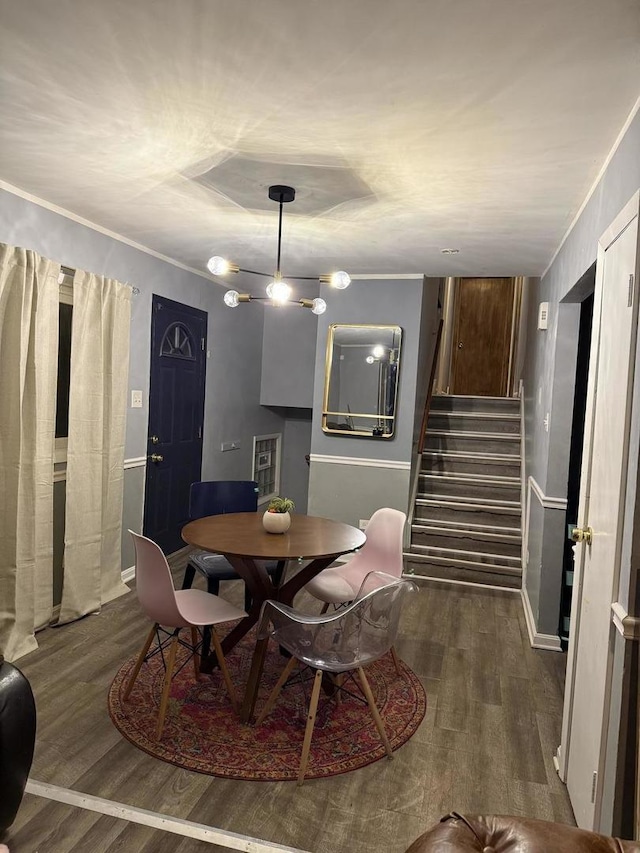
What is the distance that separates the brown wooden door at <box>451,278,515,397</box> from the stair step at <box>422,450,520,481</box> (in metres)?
2.67

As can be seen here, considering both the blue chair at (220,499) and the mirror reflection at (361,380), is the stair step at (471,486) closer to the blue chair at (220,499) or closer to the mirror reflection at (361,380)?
the mirror reflection at (361,380)

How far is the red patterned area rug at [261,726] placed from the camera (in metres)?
2.37

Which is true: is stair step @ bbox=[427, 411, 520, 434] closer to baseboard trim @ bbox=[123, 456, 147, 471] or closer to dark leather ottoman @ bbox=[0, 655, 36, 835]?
baseboard trim @ bbox=[123, 456, 147, 471]

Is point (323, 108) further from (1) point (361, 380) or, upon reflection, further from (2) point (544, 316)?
(1) point (361, 380)

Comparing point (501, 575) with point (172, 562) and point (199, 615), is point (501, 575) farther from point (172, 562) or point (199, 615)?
point (199, 615)

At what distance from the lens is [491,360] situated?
27.5 ft

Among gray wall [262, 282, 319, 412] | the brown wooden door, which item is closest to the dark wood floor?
gray wall [262, 282, 319, 412]

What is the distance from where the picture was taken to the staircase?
504 cm

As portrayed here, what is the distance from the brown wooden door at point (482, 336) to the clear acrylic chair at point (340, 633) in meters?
6.47

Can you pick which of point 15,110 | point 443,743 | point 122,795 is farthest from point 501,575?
point 15,110

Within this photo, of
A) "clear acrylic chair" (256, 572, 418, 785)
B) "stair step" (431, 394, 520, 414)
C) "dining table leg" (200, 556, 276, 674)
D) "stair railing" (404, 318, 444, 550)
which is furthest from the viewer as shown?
"stair step" (431, 394, 520, 414)

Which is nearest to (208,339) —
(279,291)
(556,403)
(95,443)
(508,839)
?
(95,443)

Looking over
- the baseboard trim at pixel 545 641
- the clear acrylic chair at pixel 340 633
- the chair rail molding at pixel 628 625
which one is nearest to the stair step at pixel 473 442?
the baseboard trim at pixel 545 641

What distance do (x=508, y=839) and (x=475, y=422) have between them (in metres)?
5.40
